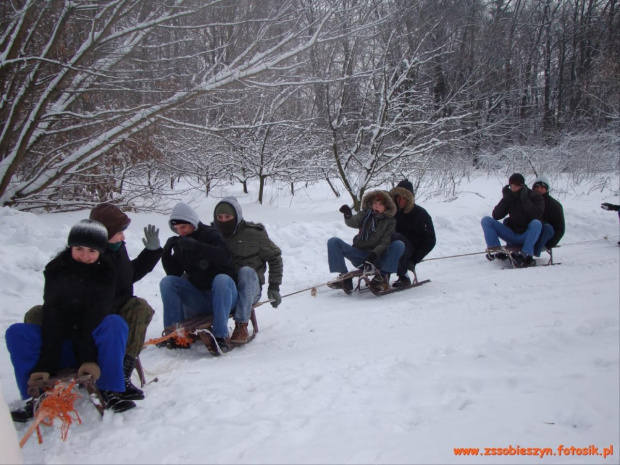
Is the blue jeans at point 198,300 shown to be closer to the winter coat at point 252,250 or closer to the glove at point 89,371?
the winter coat at point 252,250

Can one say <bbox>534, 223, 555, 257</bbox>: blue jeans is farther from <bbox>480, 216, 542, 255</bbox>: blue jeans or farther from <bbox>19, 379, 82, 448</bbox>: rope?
<bbox>19, 379, 82, 448</bbox>: rope

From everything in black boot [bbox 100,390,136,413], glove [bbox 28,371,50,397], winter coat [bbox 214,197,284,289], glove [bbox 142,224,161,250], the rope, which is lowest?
black boot [bbox 100,390,136,413]

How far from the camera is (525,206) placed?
6.47 m

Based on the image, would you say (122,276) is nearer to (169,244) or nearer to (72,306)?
(72,306)

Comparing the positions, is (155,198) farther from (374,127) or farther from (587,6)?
(587,6)

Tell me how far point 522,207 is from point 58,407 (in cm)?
628

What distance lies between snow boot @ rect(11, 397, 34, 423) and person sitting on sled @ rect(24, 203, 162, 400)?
1.57 ft

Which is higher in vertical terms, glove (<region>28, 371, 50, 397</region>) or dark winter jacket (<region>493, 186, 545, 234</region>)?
dark winter jacket (<region>493, 186, 545, 234</region>)

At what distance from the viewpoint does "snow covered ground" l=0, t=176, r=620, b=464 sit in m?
1.92

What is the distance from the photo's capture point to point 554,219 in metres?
6.57

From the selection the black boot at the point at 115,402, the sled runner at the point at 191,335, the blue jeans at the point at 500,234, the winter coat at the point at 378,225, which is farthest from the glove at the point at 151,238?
the blue jeans at the point at 500,234

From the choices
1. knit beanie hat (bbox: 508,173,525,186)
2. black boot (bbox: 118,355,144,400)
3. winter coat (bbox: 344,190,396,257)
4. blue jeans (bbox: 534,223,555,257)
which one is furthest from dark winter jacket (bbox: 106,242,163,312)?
blue jeans (bbox: 534,223,555,257)

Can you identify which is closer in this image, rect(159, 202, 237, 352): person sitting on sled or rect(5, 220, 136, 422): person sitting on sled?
rect(5, 220, 136, 422): person sitting on sled

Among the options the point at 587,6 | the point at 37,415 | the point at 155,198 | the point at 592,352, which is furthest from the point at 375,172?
the point at 587,6
